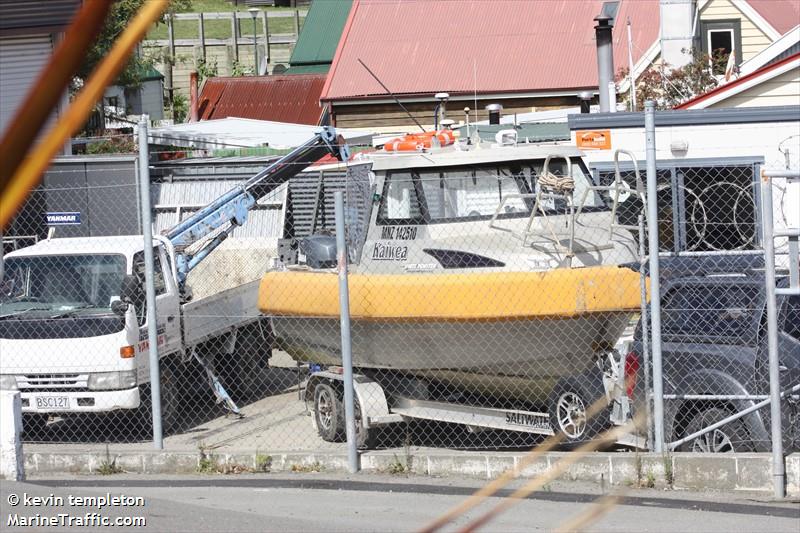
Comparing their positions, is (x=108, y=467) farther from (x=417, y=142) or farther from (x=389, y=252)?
(x=417, y=142)

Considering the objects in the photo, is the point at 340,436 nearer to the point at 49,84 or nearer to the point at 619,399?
the point at 619,399

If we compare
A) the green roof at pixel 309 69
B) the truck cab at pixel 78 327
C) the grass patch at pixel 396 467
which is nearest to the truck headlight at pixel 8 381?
the truck cab at pixel 78 327

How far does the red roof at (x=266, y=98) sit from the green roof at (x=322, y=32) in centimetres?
203

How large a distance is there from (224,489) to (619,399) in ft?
9.92

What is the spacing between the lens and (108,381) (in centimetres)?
1008

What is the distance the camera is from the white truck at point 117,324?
10.1 m

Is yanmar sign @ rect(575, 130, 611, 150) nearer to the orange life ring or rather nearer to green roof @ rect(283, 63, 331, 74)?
the orange life ring

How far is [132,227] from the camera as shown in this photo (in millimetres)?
18188

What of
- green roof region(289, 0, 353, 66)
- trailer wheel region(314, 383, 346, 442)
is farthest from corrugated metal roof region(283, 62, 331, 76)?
trailer wheel region(314, 383, 346, 442)

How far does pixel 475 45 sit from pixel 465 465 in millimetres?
22691

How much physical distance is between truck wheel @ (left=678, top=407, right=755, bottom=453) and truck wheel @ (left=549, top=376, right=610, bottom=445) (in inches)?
26.7

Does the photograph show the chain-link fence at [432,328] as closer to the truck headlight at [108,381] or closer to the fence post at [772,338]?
the truck headlight at [108,381]

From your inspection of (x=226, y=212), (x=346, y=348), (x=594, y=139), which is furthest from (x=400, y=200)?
(x=594, y=139)

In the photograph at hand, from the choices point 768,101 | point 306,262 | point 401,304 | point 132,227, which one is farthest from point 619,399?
point 132,227
